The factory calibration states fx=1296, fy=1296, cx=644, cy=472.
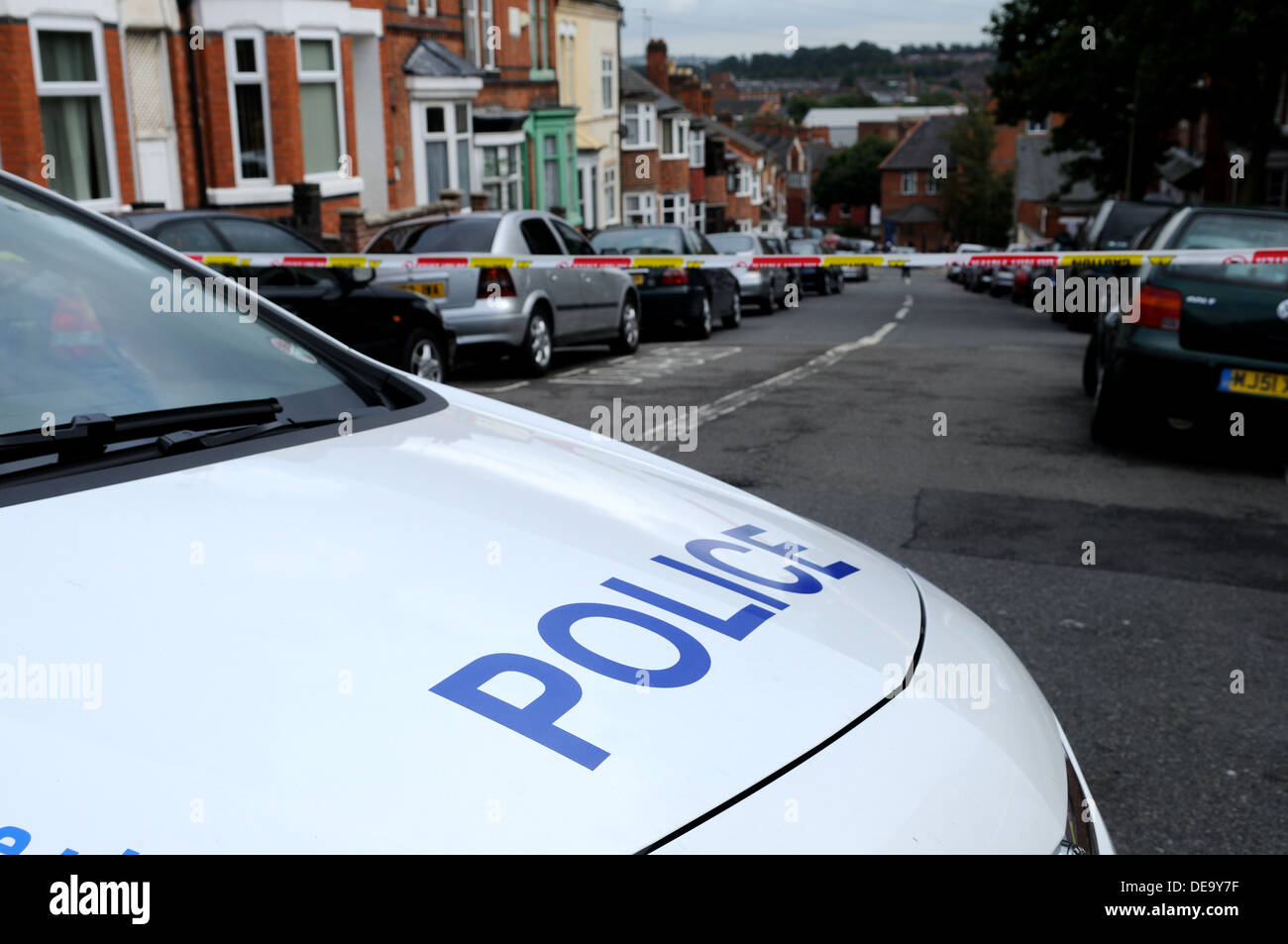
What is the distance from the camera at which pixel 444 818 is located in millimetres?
1315

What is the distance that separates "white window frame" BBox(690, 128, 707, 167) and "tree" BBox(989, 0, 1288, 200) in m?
27.1

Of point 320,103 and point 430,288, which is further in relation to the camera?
point 320,103

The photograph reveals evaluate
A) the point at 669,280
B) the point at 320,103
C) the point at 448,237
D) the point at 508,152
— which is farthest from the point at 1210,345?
the point at 508,152

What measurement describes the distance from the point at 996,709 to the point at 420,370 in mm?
9177

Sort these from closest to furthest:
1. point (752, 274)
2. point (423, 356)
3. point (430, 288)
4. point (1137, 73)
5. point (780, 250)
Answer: point (423, 356)
point (430, 288)
point (752, 274)
point (1137, 73)
point (780, 250)

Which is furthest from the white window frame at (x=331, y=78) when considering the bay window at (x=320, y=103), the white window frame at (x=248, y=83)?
the white window frame at (x=248, y=83)

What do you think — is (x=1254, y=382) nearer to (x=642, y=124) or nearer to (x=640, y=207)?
(x=642, y=124)

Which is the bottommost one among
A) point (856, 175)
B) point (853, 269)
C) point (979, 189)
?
point (853, 269)

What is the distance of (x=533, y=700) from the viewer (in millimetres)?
1492

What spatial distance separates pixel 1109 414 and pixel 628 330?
306 inches

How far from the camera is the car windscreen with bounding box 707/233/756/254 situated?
25234mm

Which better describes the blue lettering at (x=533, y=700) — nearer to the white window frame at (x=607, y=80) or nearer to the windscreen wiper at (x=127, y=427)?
the windscreen wiper at (x=127, y=427)
